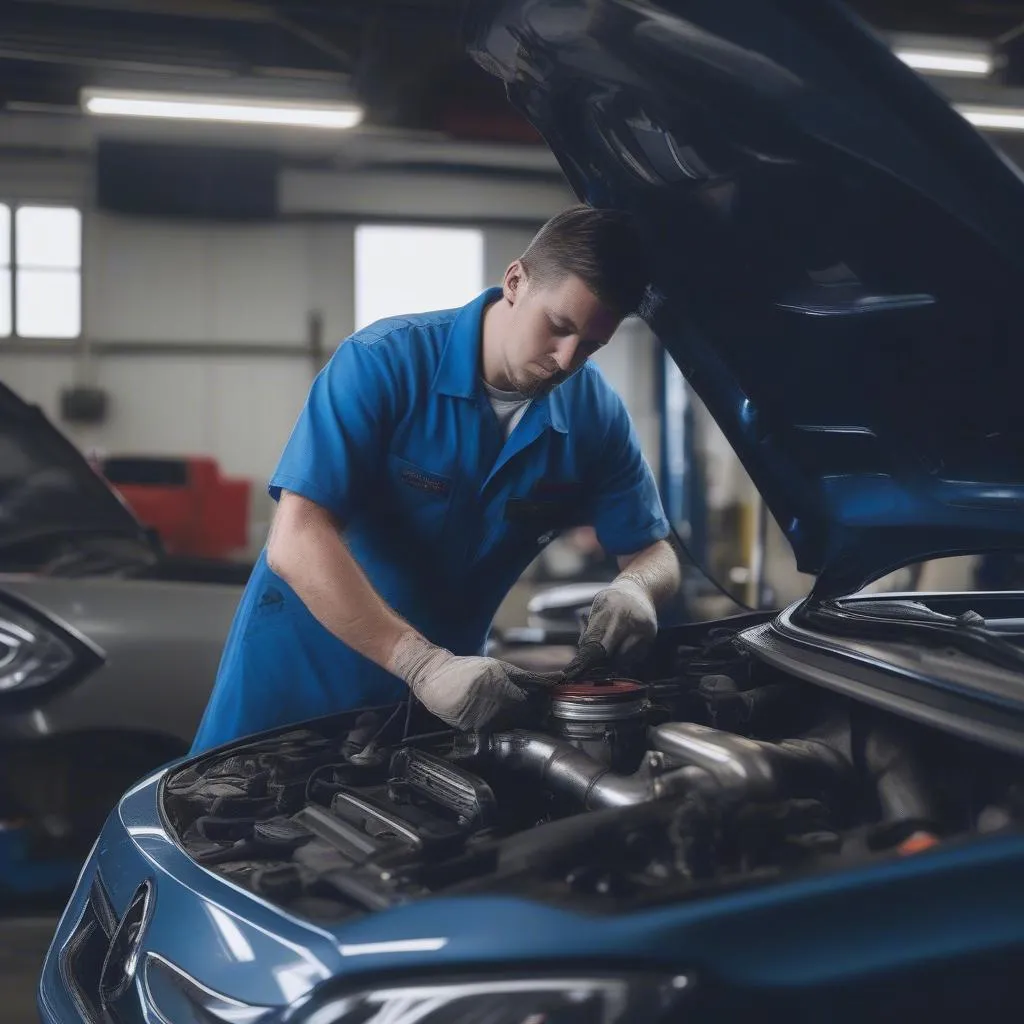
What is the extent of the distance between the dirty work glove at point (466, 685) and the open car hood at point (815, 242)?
494 mm

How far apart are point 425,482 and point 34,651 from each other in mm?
977

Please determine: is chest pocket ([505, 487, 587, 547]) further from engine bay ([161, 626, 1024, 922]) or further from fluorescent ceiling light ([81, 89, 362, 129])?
fluorescent ceiling light ([81, 89, 362, 129])

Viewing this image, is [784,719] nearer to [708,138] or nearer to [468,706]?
[468,706]

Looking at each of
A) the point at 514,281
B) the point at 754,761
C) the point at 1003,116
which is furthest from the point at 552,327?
the point at 1003,116

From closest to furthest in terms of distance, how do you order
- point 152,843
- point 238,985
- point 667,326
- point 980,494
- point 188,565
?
point 238,985
point 152,843
point 980,494
point 667,326
point 188,565

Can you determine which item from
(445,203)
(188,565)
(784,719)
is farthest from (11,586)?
(445,203)

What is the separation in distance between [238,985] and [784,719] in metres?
0.80

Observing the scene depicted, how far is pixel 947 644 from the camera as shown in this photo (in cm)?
127

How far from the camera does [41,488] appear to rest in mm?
2527

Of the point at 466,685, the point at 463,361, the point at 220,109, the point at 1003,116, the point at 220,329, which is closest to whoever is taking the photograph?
the point at 466,685

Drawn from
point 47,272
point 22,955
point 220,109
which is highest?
point 220,109

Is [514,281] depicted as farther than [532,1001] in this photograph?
Yes

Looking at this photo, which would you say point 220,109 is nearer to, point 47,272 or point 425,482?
point 47,272

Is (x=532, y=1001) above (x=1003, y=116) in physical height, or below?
below
